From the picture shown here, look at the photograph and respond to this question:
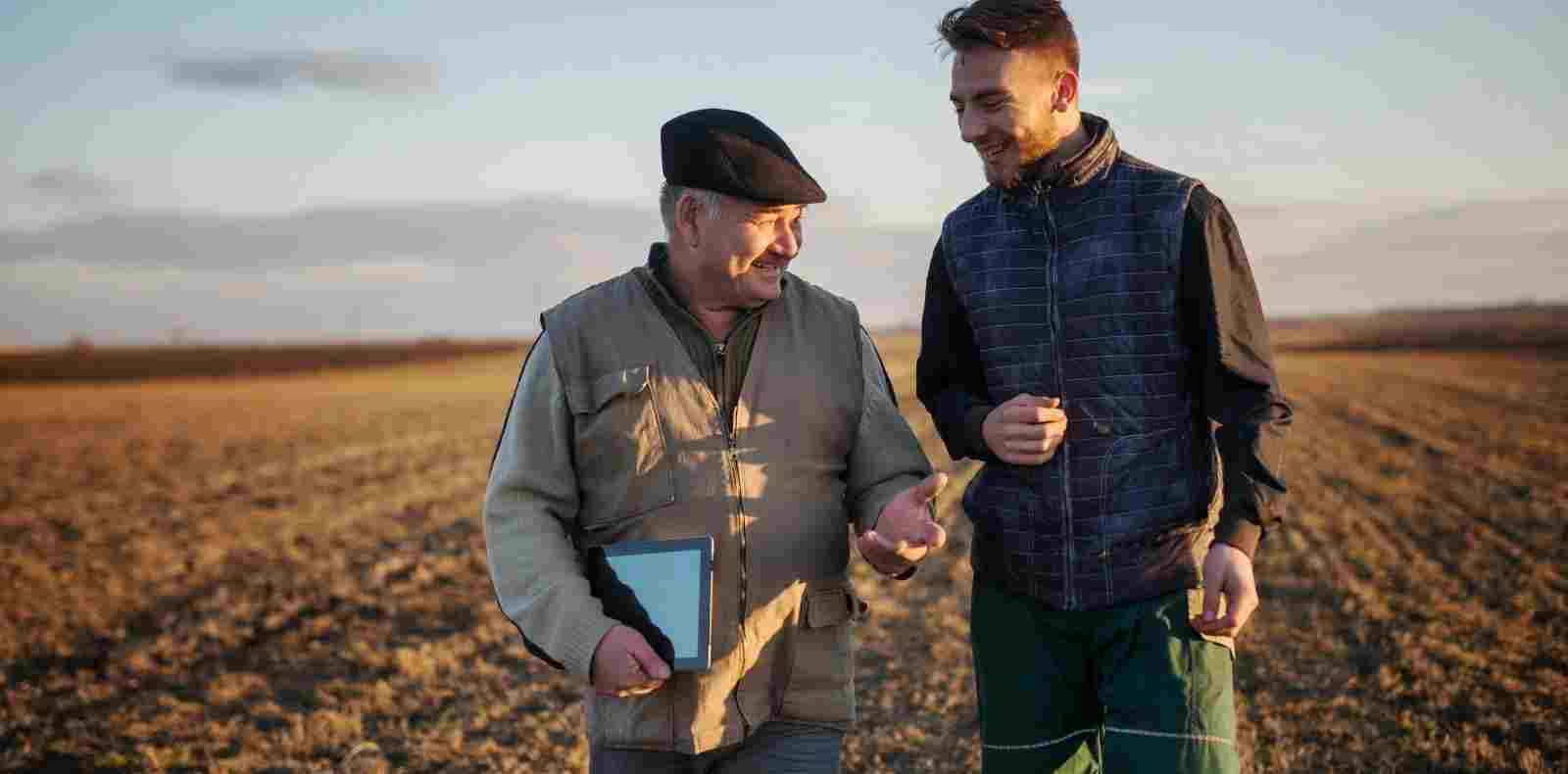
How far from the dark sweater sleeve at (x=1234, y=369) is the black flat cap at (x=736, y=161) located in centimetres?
86

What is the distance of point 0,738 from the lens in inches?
260

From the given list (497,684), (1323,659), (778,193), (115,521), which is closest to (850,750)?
(497,684)

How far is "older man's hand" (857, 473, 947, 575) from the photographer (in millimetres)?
2801

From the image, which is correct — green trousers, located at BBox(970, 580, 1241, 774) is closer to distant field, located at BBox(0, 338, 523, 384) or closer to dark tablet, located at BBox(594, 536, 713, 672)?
dark tablet, located at BBox(594, 536, 713, 672)

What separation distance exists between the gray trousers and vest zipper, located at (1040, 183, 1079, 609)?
700 mm


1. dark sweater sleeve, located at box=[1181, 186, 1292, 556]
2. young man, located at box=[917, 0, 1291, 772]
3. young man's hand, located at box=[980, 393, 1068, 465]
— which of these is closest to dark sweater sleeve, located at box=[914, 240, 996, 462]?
young man, located at box=[917, 0, 1291, 772]

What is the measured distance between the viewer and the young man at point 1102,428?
276 cm

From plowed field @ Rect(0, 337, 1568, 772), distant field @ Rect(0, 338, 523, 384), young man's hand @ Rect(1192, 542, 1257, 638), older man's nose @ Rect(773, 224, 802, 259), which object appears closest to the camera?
young man's hand @ Rect(1192, 542, 1257, 638)

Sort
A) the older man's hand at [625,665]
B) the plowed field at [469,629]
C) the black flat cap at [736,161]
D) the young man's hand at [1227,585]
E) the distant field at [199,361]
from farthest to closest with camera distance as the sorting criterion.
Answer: the distant field at [199,361]
the plowed field at [469,629]
the black flat cap at [736,161]
the older man's hand at [625,665]
the young man's hand at [1227,585]

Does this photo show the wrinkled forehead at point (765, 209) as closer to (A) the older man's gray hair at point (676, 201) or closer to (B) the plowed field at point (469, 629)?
(A) the older man's gray hair at point (676, 201)

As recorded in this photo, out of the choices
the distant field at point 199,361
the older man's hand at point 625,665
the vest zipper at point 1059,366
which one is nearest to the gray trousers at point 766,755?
the older man's hand at point 625,665

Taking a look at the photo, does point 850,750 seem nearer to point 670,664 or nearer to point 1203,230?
point 670,664

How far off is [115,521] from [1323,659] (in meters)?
11.9

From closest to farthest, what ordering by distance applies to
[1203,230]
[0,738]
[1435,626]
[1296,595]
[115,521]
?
[1203,230], [0,738], [1435,626], [1296,595], [115,521]
